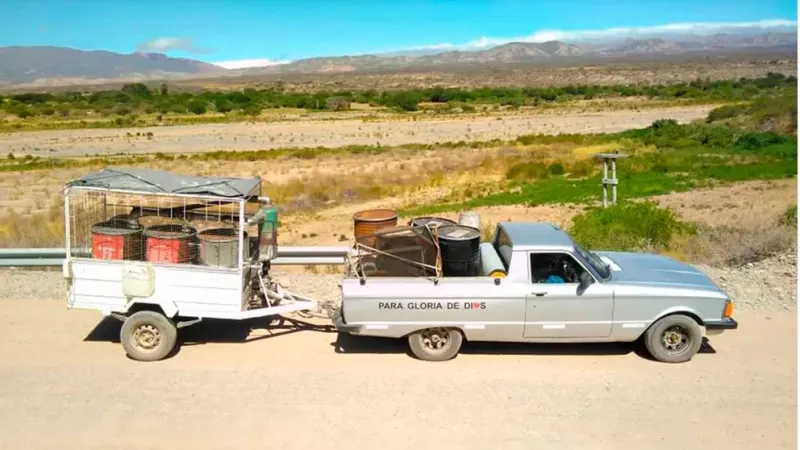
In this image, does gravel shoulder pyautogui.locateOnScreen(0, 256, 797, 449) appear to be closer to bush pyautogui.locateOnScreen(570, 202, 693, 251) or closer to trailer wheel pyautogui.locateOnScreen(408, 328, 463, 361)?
trailer wheel pyautogui.locateOnScreen(408, 328, 463, 361)

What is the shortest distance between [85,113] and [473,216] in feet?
281

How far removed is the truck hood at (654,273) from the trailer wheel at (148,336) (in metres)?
5.31

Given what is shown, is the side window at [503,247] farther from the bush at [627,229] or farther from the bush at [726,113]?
the bush at [726,113]

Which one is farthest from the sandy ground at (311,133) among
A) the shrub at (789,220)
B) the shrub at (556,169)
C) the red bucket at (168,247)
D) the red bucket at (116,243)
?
the red bucket at (168,247)

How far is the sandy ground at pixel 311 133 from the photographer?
50.8m

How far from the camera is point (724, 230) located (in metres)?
15.8

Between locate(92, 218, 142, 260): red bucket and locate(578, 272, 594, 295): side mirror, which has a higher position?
locate(92, 218, 142, 260): red bucket

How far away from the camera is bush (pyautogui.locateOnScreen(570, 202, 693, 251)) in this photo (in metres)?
14.6

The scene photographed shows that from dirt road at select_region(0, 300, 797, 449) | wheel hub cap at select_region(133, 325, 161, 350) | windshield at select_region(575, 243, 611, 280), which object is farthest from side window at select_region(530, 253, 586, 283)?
wheel hub cap at select_region(133, 325, 161, 350)

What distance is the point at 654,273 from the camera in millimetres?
9281

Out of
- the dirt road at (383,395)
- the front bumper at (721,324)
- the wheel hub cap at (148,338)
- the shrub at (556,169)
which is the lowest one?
the dirt road at (383,395)

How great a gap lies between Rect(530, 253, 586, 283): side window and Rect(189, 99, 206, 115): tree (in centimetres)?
8273

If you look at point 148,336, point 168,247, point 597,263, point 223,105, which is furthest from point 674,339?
point 223,105

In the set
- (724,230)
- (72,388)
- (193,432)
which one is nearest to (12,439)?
(72,388)
